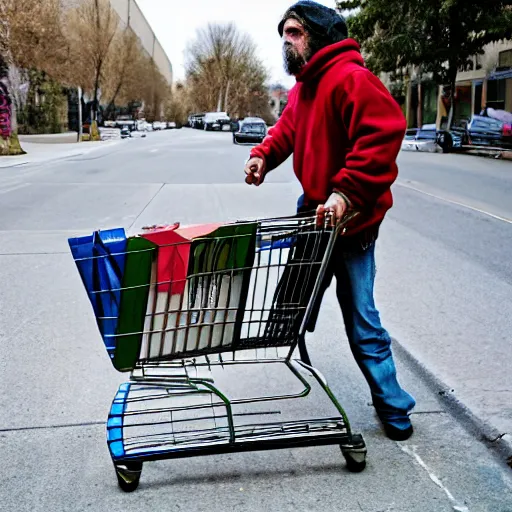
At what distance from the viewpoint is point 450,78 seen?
3412 cm

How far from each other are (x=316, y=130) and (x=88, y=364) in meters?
2.41

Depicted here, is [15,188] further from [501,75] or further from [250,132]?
[250,132]

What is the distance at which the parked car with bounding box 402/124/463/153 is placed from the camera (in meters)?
31.8

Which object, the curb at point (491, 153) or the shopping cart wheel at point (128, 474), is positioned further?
the curb at point (491, 153)

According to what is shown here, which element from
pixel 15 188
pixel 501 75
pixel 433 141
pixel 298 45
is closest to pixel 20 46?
pixel 15 188

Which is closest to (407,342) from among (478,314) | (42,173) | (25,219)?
(478,314)

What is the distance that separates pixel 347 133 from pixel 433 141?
31288mm

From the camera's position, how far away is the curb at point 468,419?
348 cm

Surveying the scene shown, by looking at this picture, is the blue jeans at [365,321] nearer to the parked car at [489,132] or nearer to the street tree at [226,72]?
the parked car at [489,132]

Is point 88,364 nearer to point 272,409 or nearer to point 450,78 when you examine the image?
point 272,409

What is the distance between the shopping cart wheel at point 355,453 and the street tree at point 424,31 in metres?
28.7

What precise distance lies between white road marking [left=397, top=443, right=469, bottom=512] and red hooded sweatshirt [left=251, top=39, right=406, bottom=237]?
1.09m

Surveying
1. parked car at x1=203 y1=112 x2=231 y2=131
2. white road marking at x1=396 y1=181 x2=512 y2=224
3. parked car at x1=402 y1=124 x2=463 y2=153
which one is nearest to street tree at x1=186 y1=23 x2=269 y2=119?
parked car at x1=203 y1=112 x2=231 y2=131

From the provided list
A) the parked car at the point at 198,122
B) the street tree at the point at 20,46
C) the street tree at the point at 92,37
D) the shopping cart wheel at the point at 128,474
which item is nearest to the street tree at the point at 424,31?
the street tree at the point at 20,46
